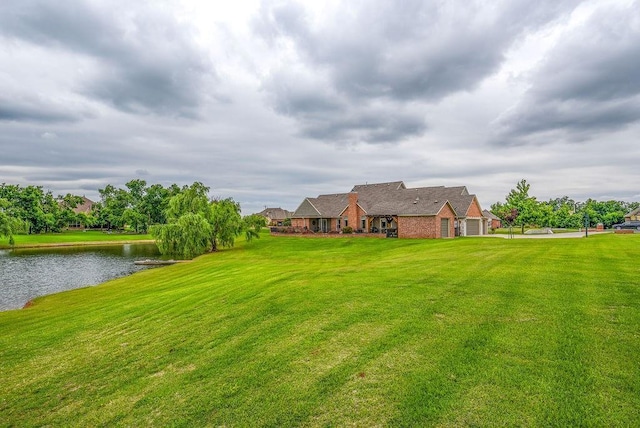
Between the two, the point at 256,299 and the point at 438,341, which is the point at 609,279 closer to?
the point at 438,341

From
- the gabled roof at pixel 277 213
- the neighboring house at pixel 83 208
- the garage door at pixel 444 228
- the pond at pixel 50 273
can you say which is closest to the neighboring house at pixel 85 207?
the neighboring house at pixel 83 208

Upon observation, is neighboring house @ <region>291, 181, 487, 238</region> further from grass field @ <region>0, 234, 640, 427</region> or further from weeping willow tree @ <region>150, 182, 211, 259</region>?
grass field @ <region>0, 234, 640, 427</region>

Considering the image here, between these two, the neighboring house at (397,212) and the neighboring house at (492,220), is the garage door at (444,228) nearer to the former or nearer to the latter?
the neighboring house at (397,212)

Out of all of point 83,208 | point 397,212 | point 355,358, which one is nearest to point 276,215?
point 83,208

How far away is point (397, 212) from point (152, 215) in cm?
6676

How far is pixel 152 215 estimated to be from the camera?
282 feet

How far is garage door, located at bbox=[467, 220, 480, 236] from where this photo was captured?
1679 inches

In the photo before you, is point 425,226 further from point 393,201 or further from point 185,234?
point 185,234

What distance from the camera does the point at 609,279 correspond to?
10.4 metres

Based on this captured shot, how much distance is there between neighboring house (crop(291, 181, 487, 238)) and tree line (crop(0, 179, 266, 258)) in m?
9.22

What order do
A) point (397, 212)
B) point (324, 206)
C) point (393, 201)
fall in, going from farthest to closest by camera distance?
1. point (324, 206)
2. point (393, 201)
3. point (397, 212)

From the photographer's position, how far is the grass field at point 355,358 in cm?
468

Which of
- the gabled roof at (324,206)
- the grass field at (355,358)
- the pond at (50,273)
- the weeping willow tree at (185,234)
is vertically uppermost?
the gabled roof at (324,206)

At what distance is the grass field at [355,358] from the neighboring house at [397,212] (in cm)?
2750
